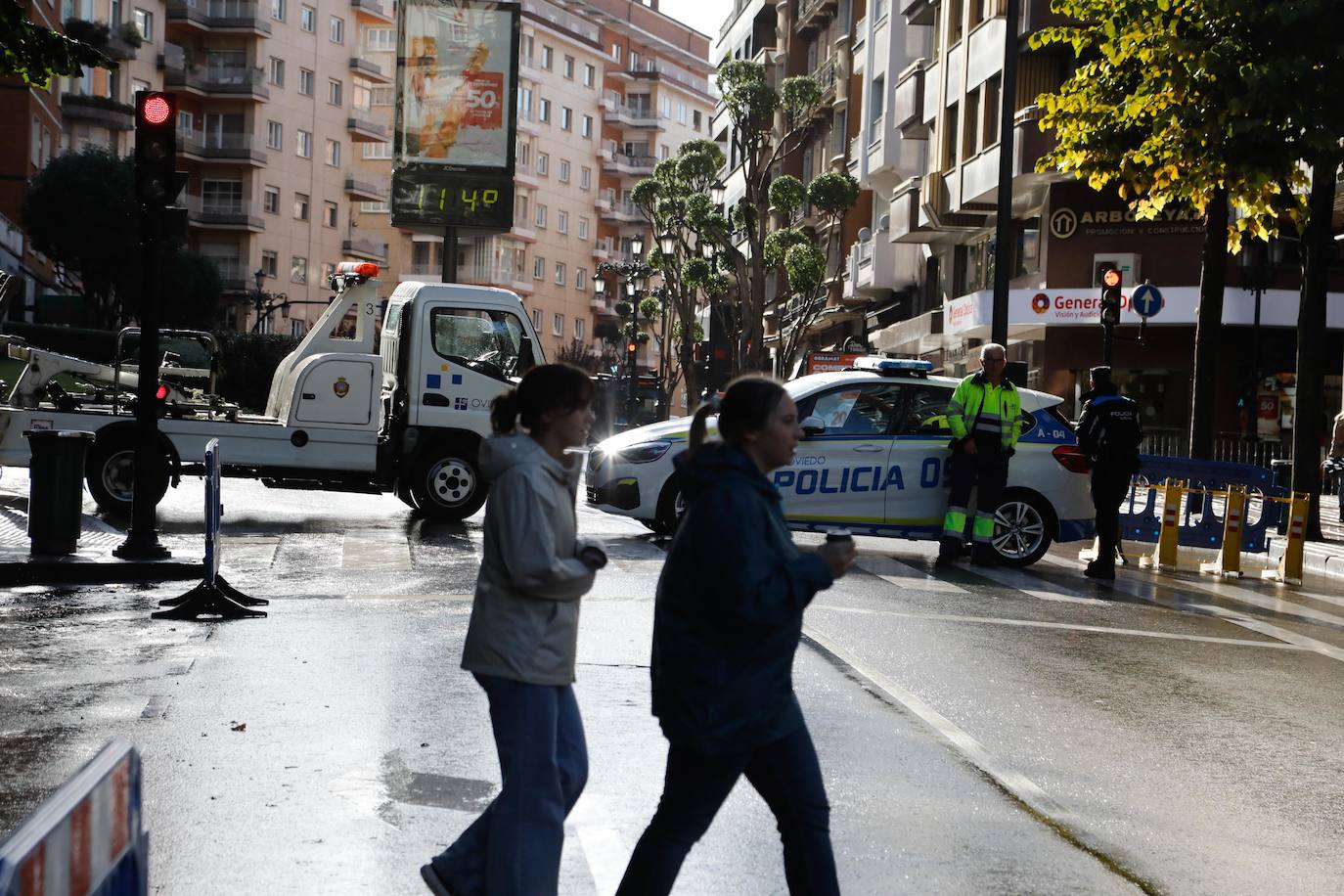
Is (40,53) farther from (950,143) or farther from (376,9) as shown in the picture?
(376,9)

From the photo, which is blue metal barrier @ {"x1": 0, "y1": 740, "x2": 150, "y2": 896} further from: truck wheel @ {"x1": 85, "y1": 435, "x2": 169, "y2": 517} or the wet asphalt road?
truck wheel @ {"x1": 85, "y1": 435, "x2": 169, "y2": 517}

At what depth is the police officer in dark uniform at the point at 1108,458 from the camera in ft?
49.9

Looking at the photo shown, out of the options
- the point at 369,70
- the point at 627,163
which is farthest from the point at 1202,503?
the point at 627,163

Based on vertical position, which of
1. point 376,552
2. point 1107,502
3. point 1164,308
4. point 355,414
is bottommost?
point 376,552

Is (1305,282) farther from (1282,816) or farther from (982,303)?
(982,303)

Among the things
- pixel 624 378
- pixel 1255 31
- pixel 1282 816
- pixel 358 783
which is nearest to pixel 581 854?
pixel 358 783

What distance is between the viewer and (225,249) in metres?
84.6

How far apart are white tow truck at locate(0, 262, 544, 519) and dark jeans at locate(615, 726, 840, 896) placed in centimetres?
1357

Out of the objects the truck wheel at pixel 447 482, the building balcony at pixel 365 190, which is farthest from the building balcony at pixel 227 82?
the truck wheel at pixel 447 482

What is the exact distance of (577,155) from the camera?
116 metres

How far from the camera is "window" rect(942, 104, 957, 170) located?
144ft

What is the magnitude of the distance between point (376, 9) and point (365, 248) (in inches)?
479

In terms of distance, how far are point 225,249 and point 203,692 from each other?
79.2 metres

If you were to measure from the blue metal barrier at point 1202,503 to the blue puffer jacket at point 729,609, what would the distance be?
14.7 m
